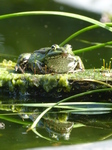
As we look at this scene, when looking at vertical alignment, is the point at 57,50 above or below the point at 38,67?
above

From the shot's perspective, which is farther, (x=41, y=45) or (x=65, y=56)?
(x=41, y=45)

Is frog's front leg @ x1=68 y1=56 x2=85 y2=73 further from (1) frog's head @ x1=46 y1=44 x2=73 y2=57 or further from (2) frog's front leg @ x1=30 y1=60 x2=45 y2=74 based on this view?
(2) frog's front leg @ x1=30 y1=60 x2=45 y2=74

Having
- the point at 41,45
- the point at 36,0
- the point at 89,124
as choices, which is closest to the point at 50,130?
the point at 89,124

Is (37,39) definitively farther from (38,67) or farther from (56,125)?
(56,125)

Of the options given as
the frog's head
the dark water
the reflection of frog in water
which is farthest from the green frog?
the reflection of frog in water

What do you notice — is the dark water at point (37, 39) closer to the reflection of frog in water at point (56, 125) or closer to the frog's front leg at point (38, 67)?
the reflection of frog in water at point (56, 125)

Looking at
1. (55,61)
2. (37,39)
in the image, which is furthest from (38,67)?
(37,39)

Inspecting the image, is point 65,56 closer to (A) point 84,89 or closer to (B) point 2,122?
(A) point 84,89
